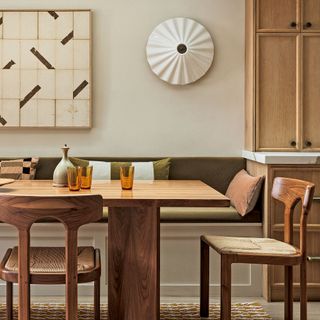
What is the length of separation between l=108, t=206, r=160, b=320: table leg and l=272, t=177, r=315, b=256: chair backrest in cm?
68

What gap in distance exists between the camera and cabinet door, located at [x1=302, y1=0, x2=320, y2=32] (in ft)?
13.6

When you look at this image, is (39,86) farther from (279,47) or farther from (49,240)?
(279,47)

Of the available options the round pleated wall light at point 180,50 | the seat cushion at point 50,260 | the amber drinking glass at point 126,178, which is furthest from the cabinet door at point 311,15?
the seat cushion at point 50,260

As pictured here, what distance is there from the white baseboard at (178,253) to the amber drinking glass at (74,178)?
111cm

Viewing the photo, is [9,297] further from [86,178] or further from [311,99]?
[311,99]

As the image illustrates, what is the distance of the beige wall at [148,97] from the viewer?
4504 millimetres

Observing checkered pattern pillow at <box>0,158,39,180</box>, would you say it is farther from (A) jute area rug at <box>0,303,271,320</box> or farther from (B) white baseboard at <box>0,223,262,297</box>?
(A) jute area rug at <box>0,303,271,320</box>

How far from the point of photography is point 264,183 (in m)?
3.87

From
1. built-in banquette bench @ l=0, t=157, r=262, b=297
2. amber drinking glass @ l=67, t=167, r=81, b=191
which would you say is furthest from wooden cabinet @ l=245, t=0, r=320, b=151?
amber drinking glass @ l=67, t=167, r=81, b=191

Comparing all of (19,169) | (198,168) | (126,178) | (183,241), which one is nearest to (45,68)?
(19,169)

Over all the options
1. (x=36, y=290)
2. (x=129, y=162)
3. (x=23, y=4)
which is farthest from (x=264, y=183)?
(x=23, y=4)

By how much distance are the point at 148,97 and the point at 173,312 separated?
5.43 feet

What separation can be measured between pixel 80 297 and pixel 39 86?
156cm

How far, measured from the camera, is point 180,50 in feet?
14.6
